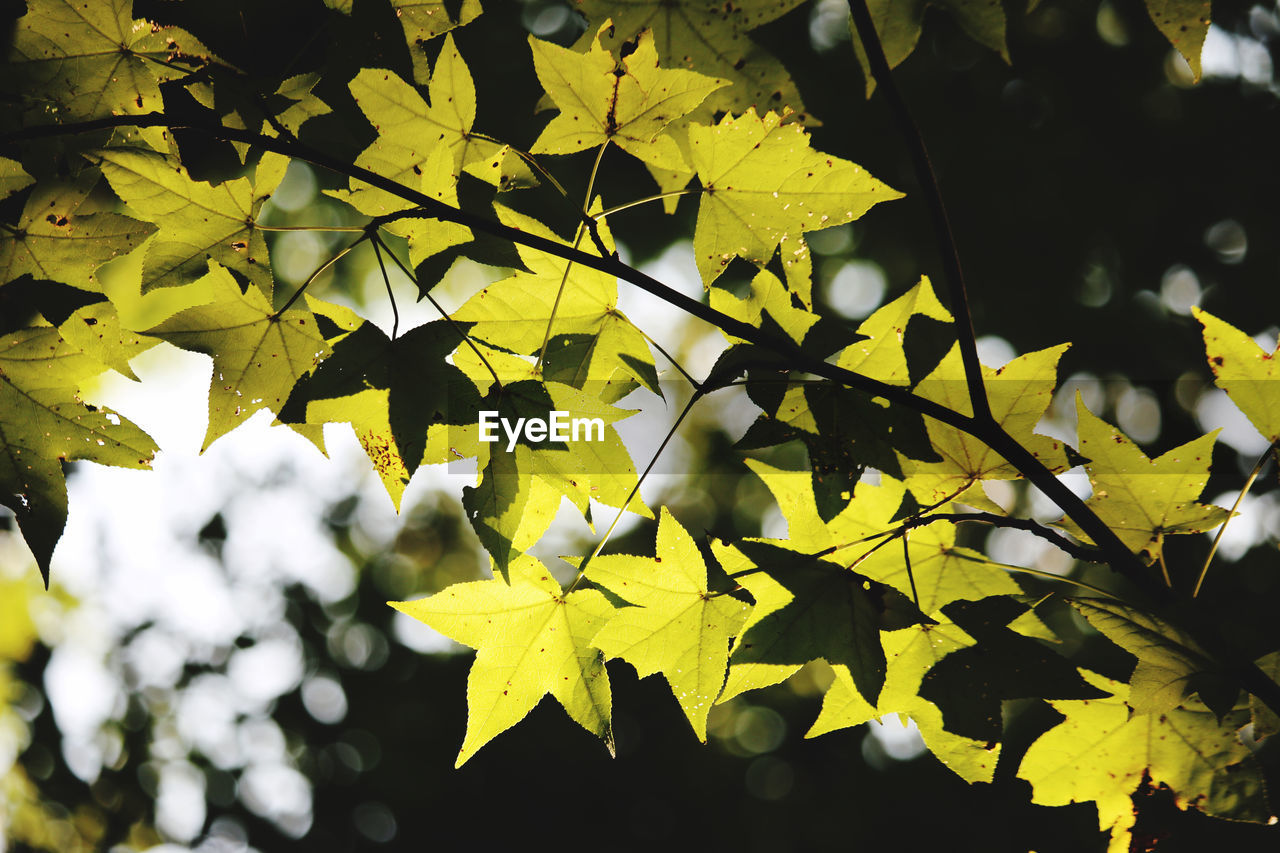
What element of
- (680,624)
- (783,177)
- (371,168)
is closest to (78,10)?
(371,168)

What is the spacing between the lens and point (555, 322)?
3.08 feet

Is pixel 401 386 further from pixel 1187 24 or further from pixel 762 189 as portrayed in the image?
pixel 1187 24

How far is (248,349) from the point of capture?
2.81 feet

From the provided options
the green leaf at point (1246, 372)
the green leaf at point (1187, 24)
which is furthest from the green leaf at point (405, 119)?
the green leaf at point (1246, 372)

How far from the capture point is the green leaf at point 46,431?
89 centimetres

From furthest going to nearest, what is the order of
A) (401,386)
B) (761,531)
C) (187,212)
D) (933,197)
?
(761,531) → (187,212) → (401,386) → (933,197)

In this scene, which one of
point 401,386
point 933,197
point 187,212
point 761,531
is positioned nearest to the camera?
point 933,197

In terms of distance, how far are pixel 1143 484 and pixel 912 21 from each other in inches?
22.9

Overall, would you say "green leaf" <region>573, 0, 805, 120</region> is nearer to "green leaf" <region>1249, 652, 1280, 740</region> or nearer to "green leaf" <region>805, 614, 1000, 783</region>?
"green leaf" <region>805, 614, 1000, 783</region>

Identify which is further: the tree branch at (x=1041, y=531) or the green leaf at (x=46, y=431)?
the green leaf at (x=46, y=431)

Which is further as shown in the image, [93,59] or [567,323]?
[567,323]

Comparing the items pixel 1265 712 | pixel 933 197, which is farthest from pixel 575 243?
pixel 1265 712

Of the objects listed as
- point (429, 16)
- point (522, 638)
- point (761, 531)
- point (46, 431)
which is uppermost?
point (429, 16)

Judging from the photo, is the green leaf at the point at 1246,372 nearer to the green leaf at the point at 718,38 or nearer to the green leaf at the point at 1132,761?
the green leaf at the point at 1132,761
